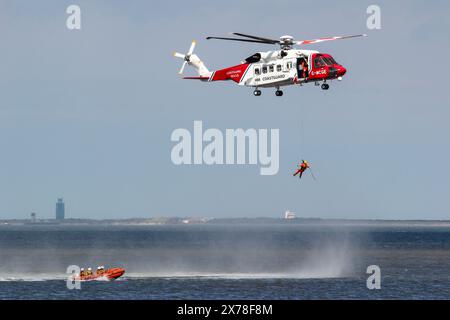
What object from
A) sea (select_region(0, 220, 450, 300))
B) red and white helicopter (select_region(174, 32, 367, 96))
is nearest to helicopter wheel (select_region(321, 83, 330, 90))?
red and white helicopter (select_region(174, 32, 367, 96))

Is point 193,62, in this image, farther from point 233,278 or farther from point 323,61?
point 233,278

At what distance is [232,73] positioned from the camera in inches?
3039

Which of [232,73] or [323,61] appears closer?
[323,61]

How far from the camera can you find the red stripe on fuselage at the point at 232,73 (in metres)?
75.8

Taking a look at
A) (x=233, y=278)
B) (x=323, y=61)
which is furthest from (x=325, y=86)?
(x=233, y=278)

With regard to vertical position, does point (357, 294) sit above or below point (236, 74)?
below

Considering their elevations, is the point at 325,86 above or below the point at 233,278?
above

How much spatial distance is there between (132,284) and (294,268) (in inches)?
1549

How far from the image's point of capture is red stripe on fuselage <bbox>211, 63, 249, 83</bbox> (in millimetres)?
75750

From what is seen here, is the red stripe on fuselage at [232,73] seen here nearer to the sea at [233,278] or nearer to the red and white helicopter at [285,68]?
the red and white helicopter at [285,68]
